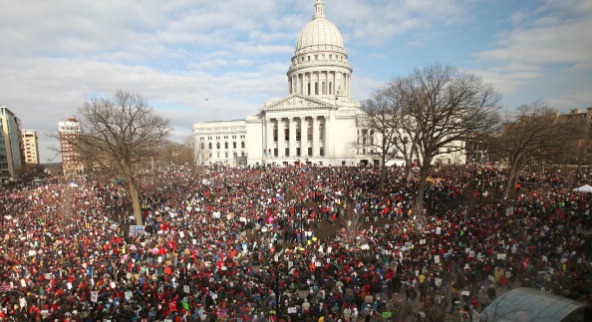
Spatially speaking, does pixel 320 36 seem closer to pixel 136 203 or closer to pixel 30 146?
pixel 136 203

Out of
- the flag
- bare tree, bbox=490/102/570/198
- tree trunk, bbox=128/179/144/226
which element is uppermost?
bare tree, bbox=490/102/570/198

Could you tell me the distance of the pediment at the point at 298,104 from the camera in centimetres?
6191

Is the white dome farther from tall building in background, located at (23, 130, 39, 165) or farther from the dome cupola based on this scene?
tall building in background, located at (23, 130, 39, 165)

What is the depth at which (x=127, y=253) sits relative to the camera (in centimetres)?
1750

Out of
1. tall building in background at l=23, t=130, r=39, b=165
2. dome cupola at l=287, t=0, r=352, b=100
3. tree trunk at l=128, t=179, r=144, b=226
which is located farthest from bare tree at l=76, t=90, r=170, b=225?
tall building in background at l=23, t=130, r=39, b=165

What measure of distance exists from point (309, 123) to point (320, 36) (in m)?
28.6

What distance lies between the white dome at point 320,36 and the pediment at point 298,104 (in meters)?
22.3

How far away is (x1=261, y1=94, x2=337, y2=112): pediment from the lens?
203ft

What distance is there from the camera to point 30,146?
13475 cm

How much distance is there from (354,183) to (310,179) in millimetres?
4640

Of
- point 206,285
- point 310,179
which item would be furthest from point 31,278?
point 310,179

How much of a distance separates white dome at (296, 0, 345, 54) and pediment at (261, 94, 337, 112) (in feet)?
73.1

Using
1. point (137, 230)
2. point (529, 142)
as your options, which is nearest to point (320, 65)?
point (529, 142)

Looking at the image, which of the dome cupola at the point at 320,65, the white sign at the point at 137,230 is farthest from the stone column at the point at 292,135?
the white sign at the point at 137,230
